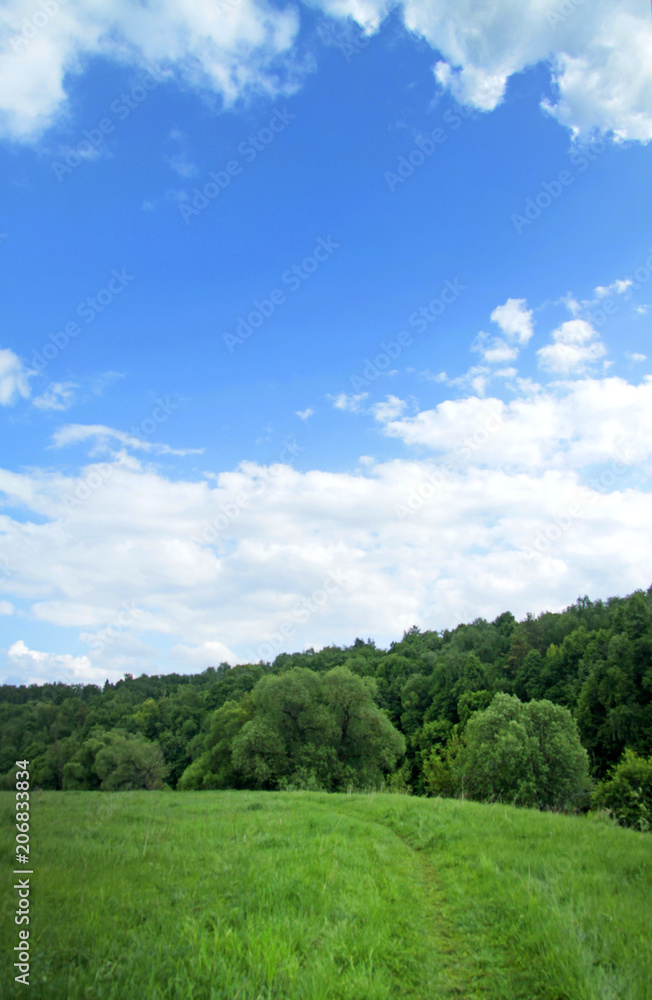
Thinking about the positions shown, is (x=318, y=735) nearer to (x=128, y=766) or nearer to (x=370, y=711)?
(x=370, y=711)

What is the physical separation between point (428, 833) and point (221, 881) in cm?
801

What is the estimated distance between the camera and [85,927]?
5164 mm

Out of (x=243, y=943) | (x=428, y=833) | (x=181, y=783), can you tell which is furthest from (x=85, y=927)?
(x=181, y=783)

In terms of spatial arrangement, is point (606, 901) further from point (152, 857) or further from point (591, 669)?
point (591, 669)

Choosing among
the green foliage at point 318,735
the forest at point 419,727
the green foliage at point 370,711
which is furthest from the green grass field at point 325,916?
the green foliage at point 318,735

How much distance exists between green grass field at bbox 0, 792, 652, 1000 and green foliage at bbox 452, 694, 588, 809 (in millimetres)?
30904

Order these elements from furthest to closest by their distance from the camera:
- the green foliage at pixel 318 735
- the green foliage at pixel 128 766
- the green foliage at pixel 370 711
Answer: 1. the green foliage at pixel 128 766
2. the green foliage at pixel 370 711
3. the green foliage at pixel 318 735

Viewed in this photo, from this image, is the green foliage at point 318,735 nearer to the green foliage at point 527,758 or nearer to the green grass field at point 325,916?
the green foliage at point 527,758

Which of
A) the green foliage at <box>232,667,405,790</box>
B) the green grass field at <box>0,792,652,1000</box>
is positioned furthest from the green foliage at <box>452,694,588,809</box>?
the green grass field at <box>0,792,652,1000</box>

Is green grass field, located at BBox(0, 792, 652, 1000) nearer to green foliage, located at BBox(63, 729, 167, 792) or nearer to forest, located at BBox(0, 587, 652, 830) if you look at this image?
forest, located at BBox(0, 587, 652, 830)

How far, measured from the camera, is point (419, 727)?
332 feet

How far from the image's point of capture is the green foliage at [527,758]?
122 ft

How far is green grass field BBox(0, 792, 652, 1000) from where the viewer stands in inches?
184

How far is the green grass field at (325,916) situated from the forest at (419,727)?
6228mm
